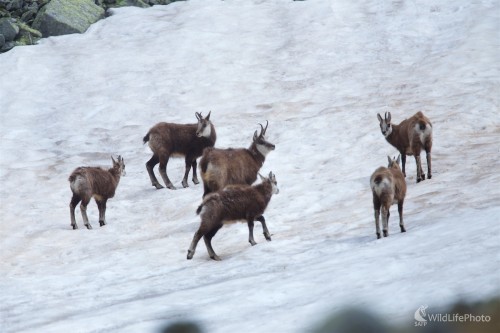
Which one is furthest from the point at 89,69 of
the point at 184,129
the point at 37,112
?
the point at 184,129

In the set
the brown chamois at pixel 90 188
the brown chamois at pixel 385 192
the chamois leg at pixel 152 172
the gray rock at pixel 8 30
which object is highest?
the gray rock at pixel 8 30

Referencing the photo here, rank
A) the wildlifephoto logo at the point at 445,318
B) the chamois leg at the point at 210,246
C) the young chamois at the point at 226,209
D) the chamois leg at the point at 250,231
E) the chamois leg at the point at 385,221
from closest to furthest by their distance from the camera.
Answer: the wildlifephoto logo at the point at 445,318 < the chamois leg at the point at 385,221 < the young chamois at the point at 226,209 < the chamois leg at the point at 210,246 < the chamois leg at the point at 250,231

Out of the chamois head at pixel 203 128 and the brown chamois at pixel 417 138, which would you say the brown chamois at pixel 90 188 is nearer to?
the chamois head at pixel 203 128

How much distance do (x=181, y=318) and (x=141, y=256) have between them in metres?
4.66

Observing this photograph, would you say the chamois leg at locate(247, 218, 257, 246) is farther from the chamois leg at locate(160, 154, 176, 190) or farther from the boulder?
the boulder

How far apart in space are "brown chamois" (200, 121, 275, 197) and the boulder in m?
19.9

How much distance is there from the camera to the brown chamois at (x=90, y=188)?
17.7 m

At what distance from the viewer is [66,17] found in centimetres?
3556

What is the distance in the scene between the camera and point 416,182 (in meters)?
17.5

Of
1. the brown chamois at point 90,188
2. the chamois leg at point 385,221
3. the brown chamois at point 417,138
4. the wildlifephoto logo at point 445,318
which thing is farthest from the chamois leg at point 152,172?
the wildlifephoto logo at point 445,318

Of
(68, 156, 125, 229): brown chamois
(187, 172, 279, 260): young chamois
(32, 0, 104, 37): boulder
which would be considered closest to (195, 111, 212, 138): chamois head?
(68, 156, 125, 229): brown chamois

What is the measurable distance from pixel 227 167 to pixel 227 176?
8.0 inches

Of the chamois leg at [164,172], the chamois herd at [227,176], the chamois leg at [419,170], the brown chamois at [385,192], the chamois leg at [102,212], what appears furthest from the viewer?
the chamois leg at [164,172]

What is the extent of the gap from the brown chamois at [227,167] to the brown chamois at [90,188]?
2.61 m
